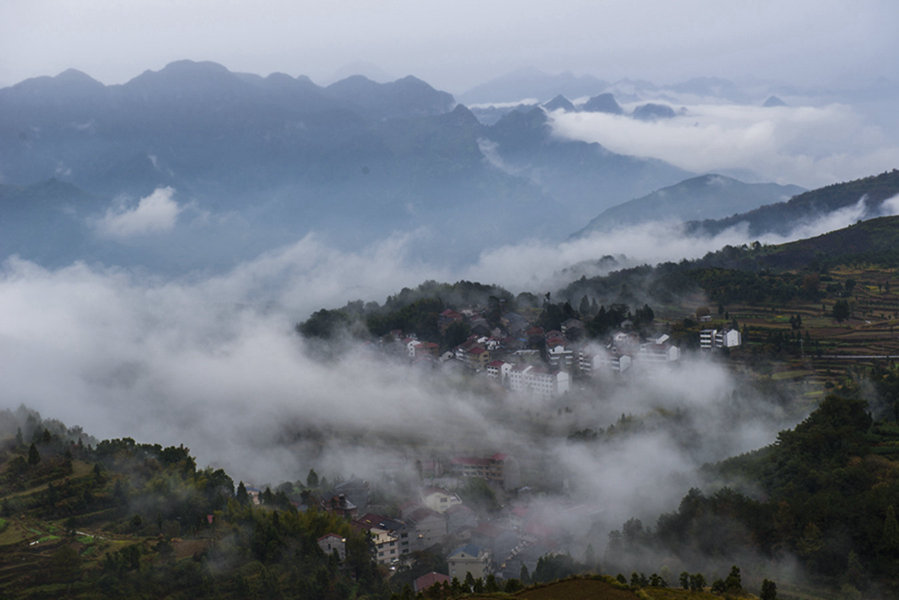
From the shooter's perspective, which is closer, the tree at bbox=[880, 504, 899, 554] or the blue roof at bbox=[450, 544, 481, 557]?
the tree at bbox=[880, 504, 899, 554]

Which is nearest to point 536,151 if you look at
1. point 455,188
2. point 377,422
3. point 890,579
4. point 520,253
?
point 455,188

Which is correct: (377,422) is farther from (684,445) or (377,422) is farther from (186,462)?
(684,445)

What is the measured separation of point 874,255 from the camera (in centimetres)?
4081

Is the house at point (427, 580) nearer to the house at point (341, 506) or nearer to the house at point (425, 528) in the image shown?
the house at point (425, 528)

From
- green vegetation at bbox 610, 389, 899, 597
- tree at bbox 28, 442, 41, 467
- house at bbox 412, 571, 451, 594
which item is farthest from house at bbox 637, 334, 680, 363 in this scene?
tree at bbox 28, 442, 41, 467

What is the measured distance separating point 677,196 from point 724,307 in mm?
57710

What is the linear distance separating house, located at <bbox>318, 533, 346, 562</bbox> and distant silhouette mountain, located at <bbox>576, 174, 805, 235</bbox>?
219 ft

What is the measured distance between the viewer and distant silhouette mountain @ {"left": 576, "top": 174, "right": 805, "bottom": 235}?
87.2m

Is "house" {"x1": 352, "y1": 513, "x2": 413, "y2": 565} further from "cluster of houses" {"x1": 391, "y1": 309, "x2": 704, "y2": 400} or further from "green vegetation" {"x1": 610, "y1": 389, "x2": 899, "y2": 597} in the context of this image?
"cluster of houses" {"x1": 391, "y1": 309, "x2": 704, "y2": 400}

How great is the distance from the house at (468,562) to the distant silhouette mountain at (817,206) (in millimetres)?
48959

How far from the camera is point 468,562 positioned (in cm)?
2122

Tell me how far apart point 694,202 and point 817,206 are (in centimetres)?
2742

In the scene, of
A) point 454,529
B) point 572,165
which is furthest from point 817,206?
point 454,529

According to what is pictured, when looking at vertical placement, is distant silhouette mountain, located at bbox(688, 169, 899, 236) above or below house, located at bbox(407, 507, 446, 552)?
above
